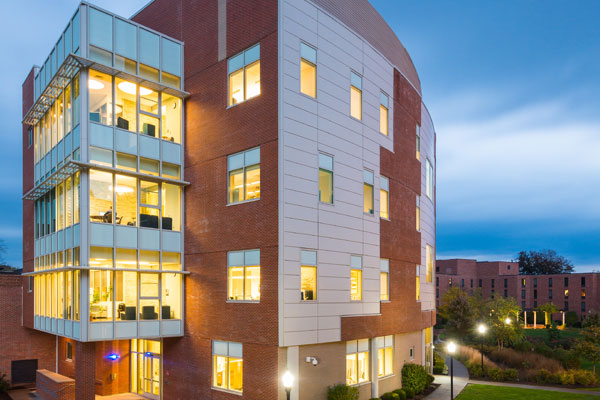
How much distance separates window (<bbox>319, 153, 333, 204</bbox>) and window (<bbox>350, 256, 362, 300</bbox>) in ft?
10.2

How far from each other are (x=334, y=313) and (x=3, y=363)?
2060 centimetres

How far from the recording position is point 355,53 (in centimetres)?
2286

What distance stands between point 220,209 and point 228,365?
6.21 m

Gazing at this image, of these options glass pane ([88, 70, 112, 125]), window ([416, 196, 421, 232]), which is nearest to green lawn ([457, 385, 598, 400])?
window ([416, 196, 421, 232])

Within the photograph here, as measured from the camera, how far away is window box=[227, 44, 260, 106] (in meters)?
19.7

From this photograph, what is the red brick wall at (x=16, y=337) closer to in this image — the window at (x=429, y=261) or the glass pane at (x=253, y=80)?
the glass pane at (x=253, y=80)

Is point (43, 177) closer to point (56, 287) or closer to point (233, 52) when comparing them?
point (56, 287)

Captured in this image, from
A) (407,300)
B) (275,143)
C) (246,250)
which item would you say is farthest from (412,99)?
(246,250)

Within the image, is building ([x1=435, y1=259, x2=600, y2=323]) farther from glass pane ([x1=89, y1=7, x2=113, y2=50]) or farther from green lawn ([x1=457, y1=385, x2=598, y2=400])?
glass pane ([x1=89, y1=7, x2=113, y2=50])

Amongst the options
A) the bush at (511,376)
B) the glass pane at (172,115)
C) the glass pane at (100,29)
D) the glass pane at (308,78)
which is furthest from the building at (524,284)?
the glass pane at (100,29)

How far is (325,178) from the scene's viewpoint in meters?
20.6

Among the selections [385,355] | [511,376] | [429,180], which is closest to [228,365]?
[385,355]

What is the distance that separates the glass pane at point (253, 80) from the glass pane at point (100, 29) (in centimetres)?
585

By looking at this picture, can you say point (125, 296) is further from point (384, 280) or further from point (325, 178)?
point (384, 280)
